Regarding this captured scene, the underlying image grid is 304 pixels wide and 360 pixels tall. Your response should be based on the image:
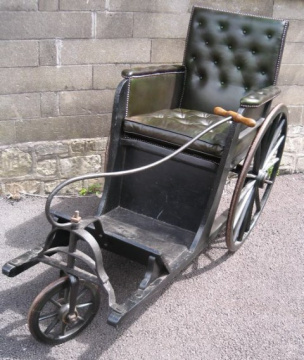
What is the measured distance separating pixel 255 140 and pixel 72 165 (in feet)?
4.79

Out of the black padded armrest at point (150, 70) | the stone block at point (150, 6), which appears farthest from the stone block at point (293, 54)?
the black padded armrest at point (150, 70)

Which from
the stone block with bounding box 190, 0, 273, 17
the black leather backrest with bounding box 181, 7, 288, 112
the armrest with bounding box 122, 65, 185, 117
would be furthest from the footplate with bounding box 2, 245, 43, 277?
the stone block with bounding box 190, 0, 273, 17

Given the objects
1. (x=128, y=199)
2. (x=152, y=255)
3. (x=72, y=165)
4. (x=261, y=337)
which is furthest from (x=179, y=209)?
(x=72, y=165)

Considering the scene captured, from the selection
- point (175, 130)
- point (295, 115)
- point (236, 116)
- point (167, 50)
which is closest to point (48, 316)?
point (175, 130)

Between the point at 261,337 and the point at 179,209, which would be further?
the point at 179,209

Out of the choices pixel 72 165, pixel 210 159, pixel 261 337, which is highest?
pixel 210 159

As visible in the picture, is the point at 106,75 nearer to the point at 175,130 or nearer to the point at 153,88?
the point at 153,88

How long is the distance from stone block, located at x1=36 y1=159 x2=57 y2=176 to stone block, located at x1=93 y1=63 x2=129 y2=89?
2.03ft

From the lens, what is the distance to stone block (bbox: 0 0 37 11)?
3.14 meters

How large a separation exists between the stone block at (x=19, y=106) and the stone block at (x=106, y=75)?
424mm

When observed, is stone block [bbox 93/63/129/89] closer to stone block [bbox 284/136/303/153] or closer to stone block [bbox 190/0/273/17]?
stone block [bbox 190/0/273/17]

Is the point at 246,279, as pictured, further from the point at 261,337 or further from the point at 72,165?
the point at 72,165

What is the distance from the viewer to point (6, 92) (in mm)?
3342

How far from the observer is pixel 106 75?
3.57 metres
